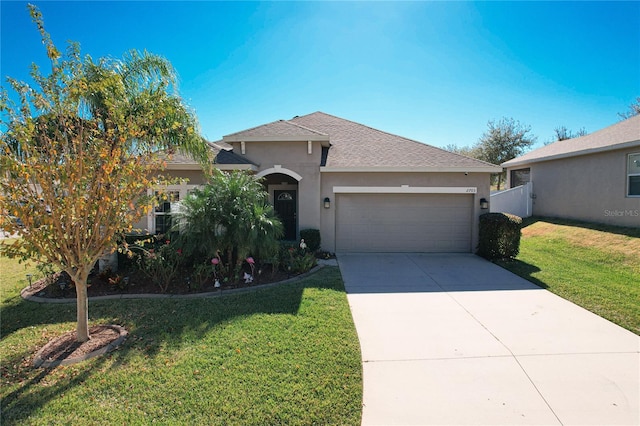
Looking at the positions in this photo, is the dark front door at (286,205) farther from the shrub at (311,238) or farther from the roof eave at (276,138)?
the roof eave at (276,138)

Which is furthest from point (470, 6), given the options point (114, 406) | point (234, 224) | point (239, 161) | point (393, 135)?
point (114, 406)

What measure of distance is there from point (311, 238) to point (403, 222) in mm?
3549

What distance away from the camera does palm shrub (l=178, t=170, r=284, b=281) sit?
7.05 m

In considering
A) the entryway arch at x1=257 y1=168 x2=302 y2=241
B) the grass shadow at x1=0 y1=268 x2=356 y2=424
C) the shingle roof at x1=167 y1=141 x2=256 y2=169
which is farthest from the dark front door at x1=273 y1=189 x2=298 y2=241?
the grass shadow at x1=0 y1=268 x2=356 y2=424

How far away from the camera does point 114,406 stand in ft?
10.1

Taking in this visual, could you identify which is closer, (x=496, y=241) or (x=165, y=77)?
(x=165, y=77)

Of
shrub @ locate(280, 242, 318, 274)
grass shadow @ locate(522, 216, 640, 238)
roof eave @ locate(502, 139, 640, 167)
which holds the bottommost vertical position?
shrub @ locate(280, 242, 318, 274)

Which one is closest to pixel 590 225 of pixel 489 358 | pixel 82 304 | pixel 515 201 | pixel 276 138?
pixel 515 201

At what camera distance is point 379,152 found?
11609mm

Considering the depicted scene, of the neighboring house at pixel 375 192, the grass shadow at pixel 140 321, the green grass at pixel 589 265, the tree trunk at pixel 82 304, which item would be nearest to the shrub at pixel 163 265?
the grass shadow at pixel 140 321

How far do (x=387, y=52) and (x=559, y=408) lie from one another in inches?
417

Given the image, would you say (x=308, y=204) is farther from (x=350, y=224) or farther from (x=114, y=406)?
(x=114, y=406)

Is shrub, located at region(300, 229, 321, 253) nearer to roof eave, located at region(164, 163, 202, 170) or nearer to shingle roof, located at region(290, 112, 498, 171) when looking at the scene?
shingle roof, located at region(290, 112, 498, 171)

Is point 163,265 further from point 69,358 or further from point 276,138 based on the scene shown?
point 276,138
